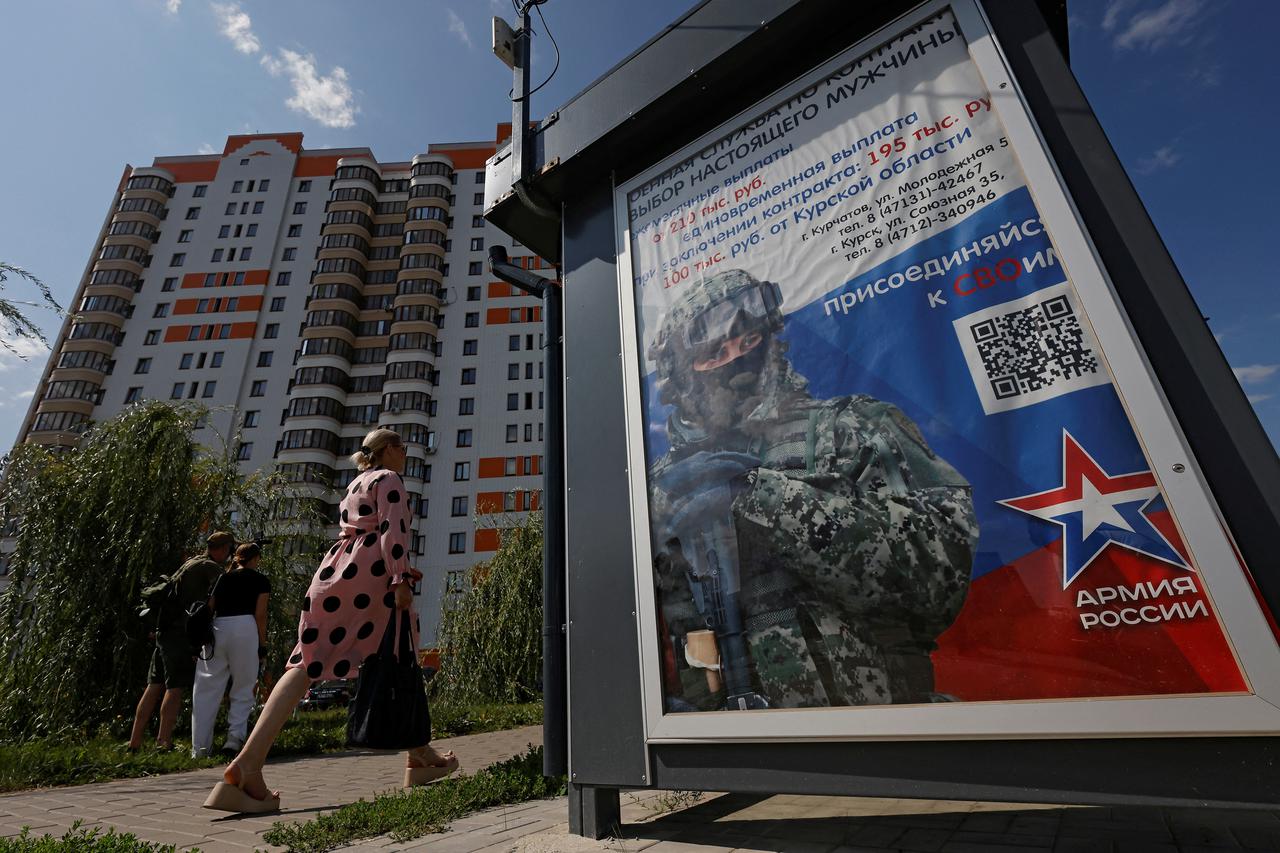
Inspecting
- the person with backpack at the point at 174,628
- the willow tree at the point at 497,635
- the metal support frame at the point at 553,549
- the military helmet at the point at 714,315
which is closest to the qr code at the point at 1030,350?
the military helmet at the point at 714,315

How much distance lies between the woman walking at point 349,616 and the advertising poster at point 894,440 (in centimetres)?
139

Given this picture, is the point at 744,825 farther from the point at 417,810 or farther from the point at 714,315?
the point at 714,315

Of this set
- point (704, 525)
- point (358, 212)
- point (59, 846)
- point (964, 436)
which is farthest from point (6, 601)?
point (358, 212)

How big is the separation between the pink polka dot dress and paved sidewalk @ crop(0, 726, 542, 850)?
2.22 feet

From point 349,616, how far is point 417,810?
926 millimetres

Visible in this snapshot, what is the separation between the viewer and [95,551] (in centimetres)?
699

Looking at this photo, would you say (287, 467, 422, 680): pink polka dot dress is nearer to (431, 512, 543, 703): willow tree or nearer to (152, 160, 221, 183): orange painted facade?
(431, 512, 543, 703): willow tree

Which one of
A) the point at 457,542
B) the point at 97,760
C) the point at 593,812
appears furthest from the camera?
the point at 457,542

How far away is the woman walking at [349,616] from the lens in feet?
9.34

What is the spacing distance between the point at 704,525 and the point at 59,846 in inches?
97.6

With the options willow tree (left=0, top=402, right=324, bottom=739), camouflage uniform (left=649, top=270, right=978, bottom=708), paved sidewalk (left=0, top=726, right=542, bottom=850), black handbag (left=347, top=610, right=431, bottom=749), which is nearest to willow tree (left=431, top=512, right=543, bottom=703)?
willow tree (left=0, top=402, right=324, bottom=739)

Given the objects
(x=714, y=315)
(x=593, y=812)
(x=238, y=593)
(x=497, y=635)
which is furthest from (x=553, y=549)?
(x=497, y=635)

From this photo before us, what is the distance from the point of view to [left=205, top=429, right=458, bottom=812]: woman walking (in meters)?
2.85

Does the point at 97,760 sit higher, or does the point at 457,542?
the point at 457,542
